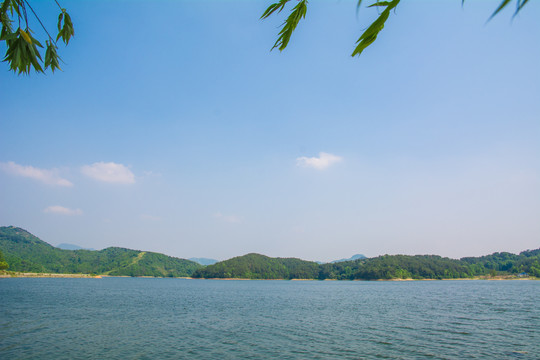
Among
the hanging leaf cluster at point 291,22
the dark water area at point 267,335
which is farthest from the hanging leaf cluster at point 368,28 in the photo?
the dark water area at point 267,335

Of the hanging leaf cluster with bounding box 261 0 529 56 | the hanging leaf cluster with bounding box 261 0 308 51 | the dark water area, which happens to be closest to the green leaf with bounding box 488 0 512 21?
the hanging leaf cluster with bounding box 261 0 529 56

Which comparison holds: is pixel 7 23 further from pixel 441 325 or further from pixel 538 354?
pixel 441 325

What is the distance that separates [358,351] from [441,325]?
1921cm

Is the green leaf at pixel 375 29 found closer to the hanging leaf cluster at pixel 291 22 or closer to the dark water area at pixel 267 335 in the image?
the hanging leaf cluster at pixel 291 22

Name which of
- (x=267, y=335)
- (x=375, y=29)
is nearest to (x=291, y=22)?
(x=375, y=29)

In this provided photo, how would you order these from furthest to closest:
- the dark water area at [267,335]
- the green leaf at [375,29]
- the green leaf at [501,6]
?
1. the dark water area at [267,335]
2. the green leaf at [375,29]
3. the green leaf at [501,6]

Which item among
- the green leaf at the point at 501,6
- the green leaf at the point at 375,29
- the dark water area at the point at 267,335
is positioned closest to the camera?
the green leaf at the point at 501,6

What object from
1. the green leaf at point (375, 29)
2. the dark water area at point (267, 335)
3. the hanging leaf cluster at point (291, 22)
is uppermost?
the hanging leaf cluster at point (291, 22)

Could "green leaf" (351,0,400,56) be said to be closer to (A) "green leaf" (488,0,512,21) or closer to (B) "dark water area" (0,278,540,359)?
(A) "green leaf" (488,0,512,21)

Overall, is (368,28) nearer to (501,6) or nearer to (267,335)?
(501,6)

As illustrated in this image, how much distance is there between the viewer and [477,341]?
1162 inches

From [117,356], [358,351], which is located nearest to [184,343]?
[117,356]

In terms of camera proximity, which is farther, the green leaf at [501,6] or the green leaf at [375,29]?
the green leaf at [375,29]

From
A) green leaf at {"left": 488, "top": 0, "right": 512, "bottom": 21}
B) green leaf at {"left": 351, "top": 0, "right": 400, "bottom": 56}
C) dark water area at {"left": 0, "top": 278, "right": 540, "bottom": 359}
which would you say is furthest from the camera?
dark water area at {"left": 0, "top": 278, "right": 540, "bottom": 359}
